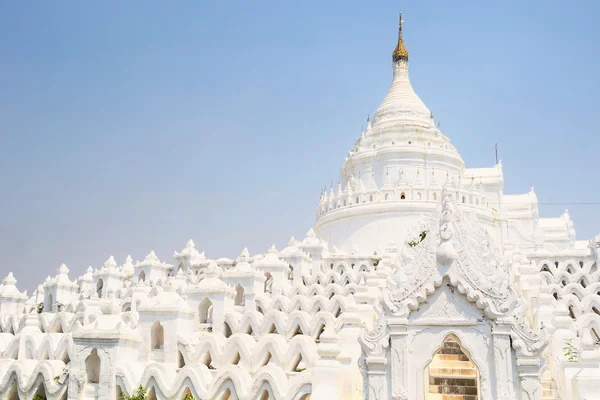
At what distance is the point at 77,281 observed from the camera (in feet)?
118

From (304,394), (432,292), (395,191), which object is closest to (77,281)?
(395,191)

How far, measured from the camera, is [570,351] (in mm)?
11461

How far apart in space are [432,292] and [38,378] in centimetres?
1225

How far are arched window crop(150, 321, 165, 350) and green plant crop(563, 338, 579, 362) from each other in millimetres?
10747

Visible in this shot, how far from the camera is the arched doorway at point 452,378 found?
1184 centimetres

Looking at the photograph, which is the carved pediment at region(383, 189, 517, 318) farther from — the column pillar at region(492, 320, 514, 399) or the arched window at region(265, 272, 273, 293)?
the arched window at region(265, 272, 273, 293)

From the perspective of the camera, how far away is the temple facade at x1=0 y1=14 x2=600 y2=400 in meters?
9.95

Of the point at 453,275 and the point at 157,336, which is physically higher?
the point at 157,336

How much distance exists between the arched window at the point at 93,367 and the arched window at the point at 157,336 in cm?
167

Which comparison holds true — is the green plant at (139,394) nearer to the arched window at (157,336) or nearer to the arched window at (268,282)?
the arched window at (157,336)

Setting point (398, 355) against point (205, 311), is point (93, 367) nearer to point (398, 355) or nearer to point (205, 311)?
point (205, 311)

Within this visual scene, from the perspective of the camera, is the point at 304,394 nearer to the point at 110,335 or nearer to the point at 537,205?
the point at 110,335

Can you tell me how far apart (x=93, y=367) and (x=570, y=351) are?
12.0 meters

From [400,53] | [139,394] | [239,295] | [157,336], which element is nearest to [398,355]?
[139,394]
